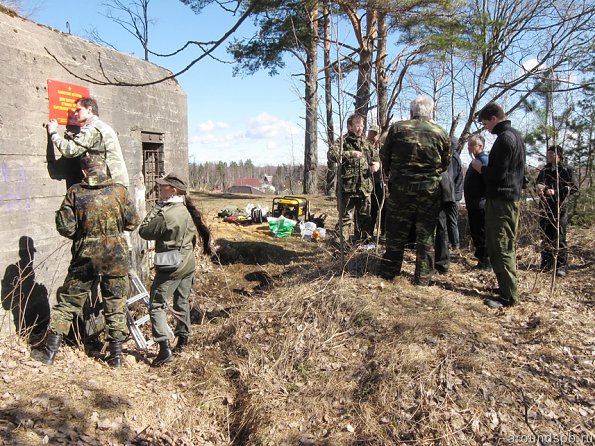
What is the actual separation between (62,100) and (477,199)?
531cm

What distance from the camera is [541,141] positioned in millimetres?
11070

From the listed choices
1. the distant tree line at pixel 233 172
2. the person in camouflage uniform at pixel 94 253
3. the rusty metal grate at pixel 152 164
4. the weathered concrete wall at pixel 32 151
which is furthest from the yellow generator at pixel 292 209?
the distant tree line at pixel 233 172

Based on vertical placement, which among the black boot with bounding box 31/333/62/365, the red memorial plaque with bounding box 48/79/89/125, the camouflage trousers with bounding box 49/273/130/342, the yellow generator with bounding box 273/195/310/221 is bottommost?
the black boot with bounding box 31/333/62/365

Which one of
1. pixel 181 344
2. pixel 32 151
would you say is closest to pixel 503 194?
pixel 181 344

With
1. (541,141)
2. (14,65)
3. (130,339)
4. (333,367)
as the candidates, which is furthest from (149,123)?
(541,141)

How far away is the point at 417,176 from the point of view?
4.99 metres

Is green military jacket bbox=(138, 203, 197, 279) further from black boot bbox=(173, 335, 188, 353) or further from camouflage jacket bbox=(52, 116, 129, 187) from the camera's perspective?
black boot bbox=(173, 335, 188, 353)

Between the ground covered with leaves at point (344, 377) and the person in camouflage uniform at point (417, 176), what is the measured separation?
0.53 meters

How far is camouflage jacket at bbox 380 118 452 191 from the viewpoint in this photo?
4.93 metres

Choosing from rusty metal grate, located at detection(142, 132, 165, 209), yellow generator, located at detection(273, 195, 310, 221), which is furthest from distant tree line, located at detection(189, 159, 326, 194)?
rusty metal grate, located at detection(142, 132, 165, 209)

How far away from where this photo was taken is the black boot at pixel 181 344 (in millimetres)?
4812

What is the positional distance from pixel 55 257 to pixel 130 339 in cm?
129

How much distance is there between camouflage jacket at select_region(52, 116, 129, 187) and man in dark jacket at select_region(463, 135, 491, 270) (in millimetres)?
4522

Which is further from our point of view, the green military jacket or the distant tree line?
the distant tree line
